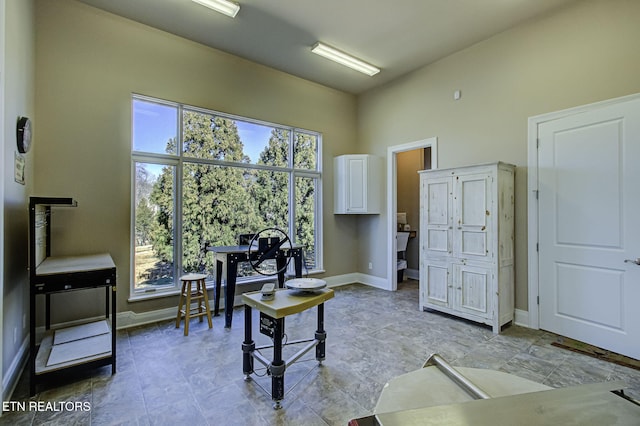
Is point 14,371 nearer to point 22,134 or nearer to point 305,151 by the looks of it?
point 22,134

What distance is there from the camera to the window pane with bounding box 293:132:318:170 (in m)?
5.33

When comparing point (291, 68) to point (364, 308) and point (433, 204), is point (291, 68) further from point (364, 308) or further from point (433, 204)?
point (364, 308)

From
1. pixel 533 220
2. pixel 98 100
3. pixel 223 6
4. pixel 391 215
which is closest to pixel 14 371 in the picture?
pixel 98 100

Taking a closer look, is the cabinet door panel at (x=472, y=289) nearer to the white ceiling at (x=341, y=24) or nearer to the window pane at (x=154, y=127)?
the white ceiling at (x=341, y=24)

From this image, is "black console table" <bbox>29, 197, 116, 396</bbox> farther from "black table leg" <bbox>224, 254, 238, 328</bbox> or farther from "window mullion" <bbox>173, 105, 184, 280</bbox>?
"black table leg" <bbox>224, 254, 238, 328</bbox>

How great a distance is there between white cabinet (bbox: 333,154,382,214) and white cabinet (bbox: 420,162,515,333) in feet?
4.16

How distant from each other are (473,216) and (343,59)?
2926 mm

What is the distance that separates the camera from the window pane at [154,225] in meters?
3.77

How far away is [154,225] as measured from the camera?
12.7 ft

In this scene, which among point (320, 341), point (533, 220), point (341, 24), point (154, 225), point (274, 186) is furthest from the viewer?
point (274, 186)

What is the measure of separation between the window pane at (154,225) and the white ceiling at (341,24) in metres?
1.83

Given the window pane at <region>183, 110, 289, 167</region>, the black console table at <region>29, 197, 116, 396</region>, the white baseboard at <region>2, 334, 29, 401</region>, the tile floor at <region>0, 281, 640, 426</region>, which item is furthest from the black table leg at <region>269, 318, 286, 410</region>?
the window pane at <region>183, 110, 289, 167</region>

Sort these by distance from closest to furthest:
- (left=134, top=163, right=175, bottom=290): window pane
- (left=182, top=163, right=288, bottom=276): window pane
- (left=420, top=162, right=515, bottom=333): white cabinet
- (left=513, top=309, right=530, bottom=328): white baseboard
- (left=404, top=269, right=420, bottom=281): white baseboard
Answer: (left=420, top=162, right=515, bottom=333): white cabinet < (left=513, top=309, right=530, bottom=328): white baseboard < (left=134, top=163, right=175, bottom=290): window pane < (left=182, top=163, right=288, bottom=276): window pane < (left=404, top=269, right=420, bottom=281): white baseboard

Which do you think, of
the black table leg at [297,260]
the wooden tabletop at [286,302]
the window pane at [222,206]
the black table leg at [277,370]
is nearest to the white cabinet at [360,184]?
the window pane at [222,206]
